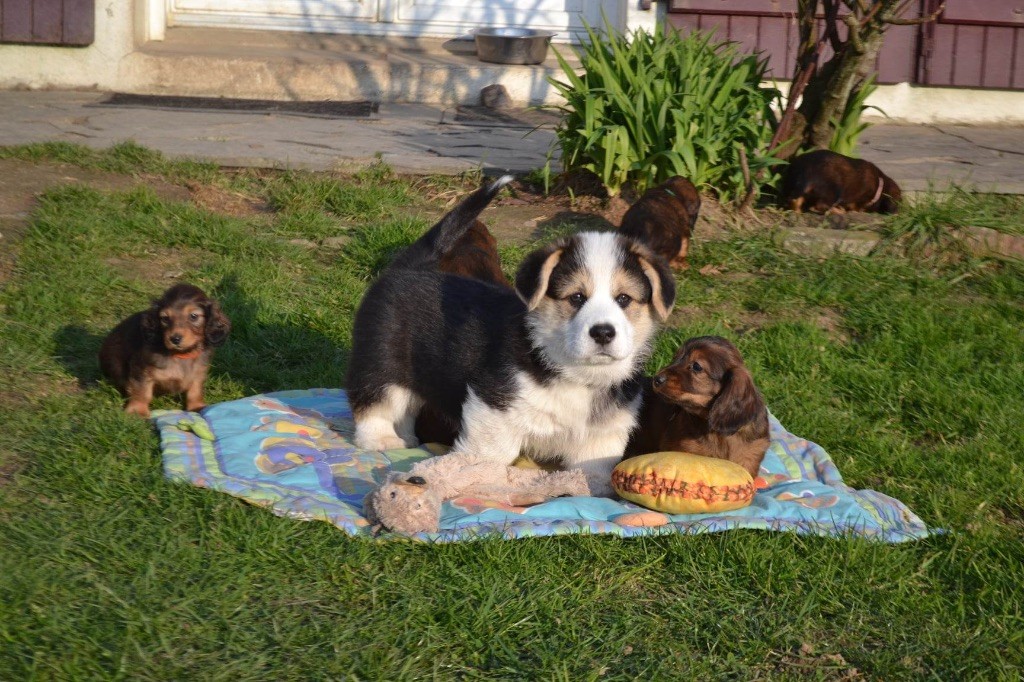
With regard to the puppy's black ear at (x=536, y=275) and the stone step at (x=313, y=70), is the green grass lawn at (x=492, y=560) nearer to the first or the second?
the puppy's black ear at (x=536, y=275)

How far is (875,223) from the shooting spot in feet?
24.6

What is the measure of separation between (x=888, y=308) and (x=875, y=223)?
128 centimetres

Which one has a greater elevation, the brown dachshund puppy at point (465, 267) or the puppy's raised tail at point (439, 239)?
the puppy's raised tail at point (439, 239)

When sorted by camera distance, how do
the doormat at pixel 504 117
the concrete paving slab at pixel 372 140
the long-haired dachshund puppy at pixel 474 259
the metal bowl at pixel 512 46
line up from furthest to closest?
the metal bowl at pixel 512 46, the doormat at pixel 504 117, the concrete paving slab at pixel 372 140, the long-haired dachshund puppy at pixel 474 259

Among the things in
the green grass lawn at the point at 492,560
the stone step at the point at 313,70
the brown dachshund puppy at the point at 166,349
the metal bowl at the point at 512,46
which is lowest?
the green grass lawn at the point at 492,560

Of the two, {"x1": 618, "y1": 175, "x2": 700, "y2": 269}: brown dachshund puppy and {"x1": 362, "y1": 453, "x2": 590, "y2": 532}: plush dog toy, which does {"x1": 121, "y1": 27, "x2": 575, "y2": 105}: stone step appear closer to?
{"x1": 618, "y1": 175, "x2": 700, "y2": 269}: brown dachshund puppy

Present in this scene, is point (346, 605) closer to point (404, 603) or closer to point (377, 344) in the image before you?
point (404, 603)

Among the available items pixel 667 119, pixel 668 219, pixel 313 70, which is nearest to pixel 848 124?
pixel 667 119

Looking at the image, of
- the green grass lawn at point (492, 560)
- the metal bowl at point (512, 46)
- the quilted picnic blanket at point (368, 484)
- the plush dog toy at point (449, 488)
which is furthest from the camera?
the metal bowl at point (512, 46)

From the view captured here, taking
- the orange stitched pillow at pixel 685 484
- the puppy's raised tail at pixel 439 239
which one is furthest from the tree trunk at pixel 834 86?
the orange stitched pillow at pixel 685 484

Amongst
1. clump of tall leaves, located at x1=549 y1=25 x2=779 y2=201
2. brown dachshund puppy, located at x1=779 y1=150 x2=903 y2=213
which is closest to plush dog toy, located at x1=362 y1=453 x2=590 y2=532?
clump of tall leaves, located at x1=549 y1=25 x2=779 y2=201

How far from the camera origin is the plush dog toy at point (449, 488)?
3797 mm

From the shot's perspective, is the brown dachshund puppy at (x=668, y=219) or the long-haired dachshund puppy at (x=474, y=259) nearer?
the long-haired dachshund puppy at (x=474, y=259)

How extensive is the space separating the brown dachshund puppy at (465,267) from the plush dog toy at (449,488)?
558 millimetres
